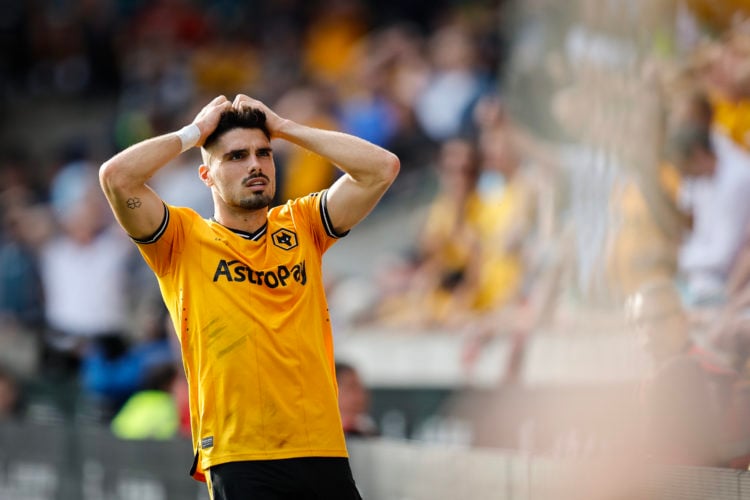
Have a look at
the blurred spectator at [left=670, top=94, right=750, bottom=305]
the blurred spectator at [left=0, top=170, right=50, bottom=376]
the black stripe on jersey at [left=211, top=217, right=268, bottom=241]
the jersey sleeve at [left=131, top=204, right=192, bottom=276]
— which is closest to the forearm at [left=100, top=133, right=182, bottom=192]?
the jersey sleeve at [left=131, top=204, right=192, bottom=276]

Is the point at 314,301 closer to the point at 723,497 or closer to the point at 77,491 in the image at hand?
the point at 723,497

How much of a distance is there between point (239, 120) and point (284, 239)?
20.1 inches

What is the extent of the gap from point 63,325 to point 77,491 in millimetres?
3309

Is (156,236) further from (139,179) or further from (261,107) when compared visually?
(261,107)

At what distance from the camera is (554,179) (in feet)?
31.2

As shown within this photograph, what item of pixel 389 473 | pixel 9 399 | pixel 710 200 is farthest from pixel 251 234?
pixel 9 399

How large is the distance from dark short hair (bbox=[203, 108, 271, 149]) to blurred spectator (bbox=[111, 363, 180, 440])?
4664mm

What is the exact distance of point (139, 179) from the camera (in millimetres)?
5547

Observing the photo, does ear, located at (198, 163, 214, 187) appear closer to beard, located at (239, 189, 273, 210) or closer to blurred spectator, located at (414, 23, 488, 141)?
beard, located at (239, 189, 273, 210)

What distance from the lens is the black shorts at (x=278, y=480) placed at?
541 cm

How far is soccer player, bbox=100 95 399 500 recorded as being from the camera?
548 centimetres

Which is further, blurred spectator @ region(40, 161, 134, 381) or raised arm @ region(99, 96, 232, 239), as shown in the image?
blurred spectator @ region(40, 161, 134, 381)

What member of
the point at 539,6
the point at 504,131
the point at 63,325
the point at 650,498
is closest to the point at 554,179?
the point at 504,131

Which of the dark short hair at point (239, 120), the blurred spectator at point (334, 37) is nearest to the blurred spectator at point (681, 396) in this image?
the dark short hair at point (239, 120)
